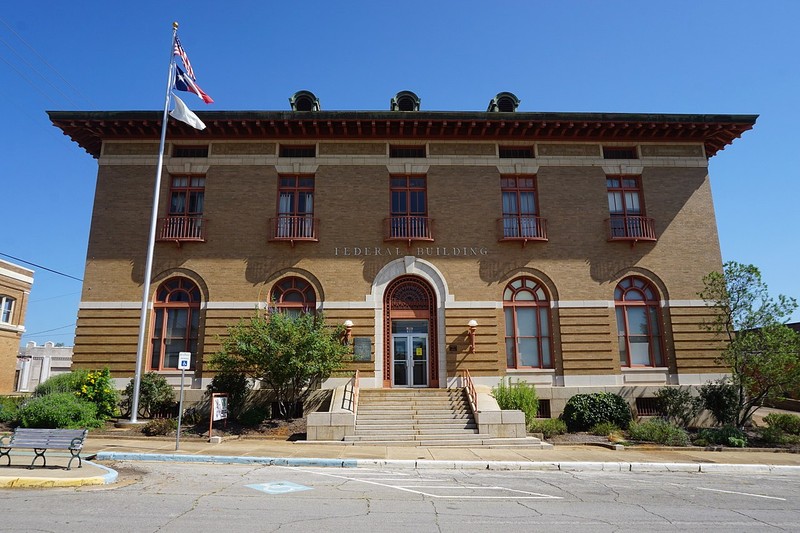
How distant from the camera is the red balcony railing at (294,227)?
862 inches

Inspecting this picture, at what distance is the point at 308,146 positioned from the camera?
23.1 meters

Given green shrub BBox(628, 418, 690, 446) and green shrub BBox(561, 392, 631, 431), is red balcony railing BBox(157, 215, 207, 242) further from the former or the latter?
green shrub BBox(628, 418, 690, 446)

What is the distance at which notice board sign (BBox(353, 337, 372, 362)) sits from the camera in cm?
2088

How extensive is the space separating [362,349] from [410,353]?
2167mm

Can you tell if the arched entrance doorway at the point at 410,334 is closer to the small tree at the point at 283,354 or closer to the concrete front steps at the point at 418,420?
the concrete front steps at the point at 418,420

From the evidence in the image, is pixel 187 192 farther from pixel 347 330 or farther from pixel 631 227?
pixel 631 227

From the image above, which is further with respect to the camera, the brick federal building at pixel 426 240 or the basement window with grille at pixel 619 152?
the basement window with grille at pixel 619 152

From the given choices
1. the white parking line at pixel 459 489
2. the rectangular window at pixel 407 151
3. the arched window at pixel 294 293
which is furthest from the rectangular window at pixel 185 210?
the white parking line at pixel 459 489

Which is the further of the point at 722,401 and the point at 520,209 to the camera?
the point at 520,209

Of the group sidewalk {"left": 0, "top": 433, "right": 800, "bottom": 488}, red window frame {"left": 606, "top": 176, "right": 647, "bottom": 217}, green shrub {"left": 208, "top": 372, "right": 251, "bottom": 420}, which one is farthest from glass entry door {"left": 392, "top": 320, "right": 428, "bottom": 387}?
red window frame {"left": 606, "top": 176, "right": 647, "bottom": 217}

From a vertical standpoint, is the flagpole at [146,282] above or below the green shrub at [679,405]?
above

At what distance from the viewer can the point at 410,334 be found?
72.0ft

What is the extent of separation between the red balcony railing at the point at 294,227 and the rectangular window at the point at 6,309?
Result: 29.6 metres

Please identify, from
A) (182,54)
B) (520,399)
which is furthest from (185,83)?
(520,399)
